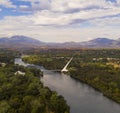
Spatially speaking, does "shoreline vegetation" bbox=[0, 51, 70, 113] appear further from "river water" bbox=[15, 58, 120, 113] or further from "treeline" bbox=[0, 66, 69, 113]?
"river water" bbox=[15, 58, 120, 113]

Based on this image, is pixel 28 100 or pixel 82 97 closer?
pixel 28 100

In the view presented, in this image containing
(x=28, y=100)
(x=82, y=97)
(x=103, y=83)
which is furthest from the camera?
(x=103, y=83)

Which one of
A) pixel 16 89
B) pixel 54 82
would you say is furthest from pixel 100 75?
pixel 16 89

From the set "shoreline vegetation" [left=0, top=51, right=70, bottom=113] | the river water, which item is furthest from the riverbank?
"shoreline vegetation" [left=0, top=51, right=70, bottom=113]

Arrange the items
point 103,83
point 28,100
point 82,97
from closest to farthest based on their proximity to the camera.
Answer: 1. point 28,100
2. point 82,97
3. point 103,83

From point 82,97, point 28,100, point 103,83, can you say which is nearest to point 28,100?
point 28,100

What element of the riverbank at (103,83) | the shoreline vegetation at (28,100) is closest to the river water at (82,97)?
the riverbank at (103,83)

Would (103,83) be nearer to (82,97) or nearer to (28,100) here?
(82,97)

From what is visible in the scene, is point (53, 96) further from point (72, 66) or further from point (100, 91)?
point (72, 66)
